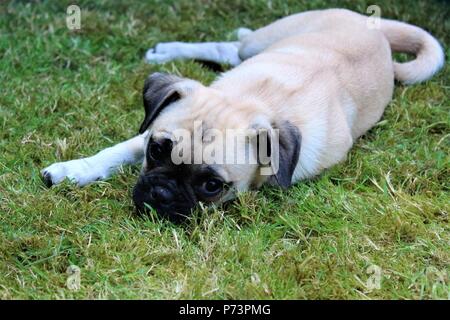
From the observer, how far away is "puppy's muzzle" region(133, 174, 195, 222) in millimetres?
3900

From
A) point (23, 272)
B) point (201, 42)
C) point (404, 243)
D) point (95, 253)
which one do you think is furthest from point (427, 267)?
point (201, 42)

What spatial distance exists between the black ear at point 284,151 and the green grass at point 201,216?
8.5 inches

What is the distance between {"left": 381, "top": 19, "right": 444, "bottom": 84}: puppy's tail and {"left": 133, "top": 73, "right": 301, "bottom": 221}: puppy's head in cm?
202

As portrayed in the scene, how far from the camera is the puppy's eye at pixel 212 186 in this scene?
12.9 ft

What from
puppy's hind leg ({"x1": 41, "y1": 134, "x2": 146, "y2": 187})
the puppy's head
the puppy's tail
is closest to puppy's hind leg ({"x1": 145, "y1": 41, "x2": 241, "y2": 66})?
the puppy's tail

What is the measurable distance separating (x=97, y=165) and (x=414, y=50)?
304 centimetres

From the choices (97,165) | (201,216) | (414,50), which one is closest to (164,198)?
(201,216)

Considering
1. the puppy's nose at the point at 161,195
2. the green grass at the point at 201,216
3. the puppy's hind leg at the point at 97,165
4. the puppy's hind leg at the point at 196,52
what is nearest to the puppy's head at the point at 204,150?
the puppy's nose at the point at 161,195

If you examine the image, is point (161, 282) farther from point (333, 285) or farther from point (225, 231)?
point (333, 285)

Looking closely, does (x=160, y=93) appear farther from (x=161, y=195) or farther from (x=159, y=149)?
(x=161, y=195)

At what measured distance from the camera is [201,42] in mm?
6664

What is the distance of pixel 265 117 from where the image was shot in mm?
4207

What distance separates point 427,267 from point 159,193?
4.62 feet

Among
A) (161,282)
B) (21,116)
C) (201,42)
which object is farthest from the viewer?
(201,42)
